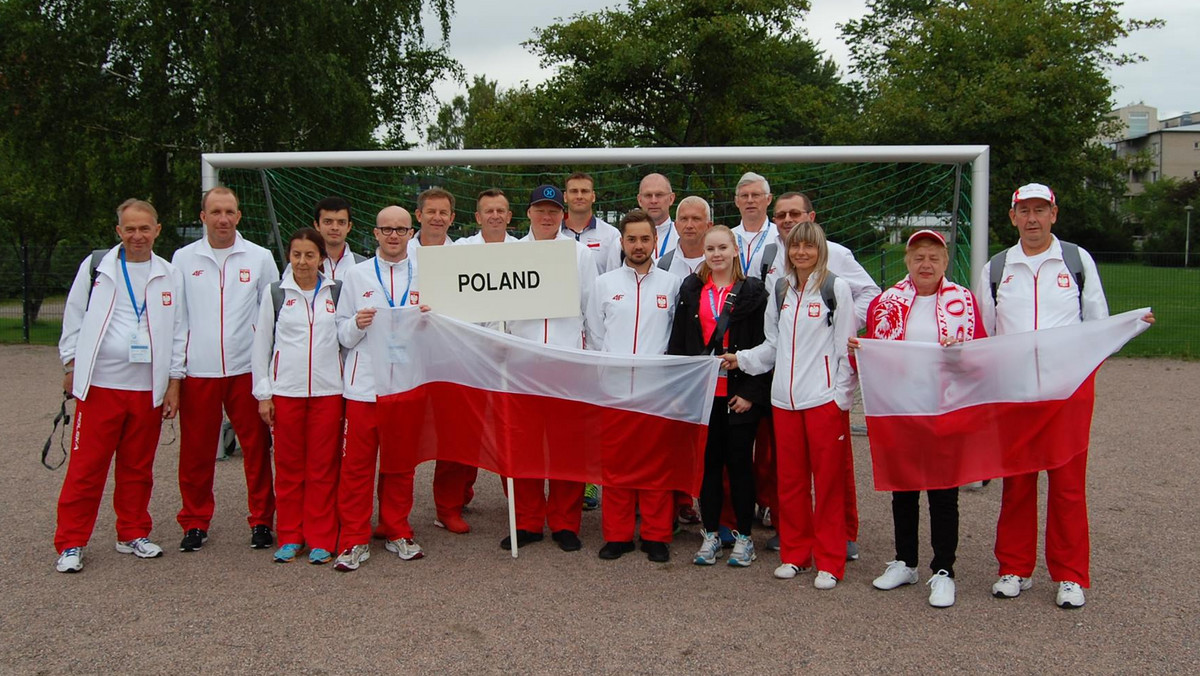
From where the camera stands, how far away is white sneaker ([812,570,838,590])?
5082mm

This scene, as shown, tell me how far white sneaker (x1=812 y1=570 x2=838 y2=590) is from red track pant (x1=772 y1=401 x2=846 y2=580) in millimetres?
34

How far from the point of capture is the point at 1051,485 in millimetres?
4852

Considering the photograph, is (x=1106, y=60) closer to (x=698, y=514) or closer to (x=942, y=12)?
(x=942, y=12)

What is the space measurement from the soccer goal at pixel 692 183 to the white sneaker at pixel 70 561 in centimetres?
409

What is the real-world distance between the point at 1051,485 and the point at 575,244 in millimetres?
2915

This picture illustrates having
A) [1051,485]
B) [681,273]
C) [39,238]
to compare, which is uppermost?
[39,238]

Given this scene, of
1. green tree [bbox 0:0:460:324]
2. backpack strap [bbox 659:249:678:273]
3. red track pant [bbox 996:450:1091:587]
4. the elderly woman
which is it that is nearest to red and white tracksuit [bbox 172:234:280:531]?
backpack strap [bbox 659:249:678:273]

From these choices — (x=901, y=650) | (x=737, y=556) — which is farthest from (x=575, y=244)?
(x=901, y=650)

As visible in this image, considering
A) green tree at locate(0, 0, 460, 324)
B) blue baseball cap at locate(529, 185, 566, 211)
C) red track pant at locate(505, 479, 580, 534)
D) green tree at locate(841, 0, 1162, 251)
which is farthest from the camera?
green tree at locate(841, 0, 1162, 251)

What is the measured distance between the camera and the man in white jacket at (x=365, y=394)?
18.2 feet

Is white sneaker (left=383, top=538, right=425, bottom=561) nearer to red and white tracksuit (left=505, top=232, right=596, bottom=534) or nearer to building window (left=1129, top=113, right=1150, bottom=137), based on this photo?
red and white tracksuit (left=505, top=232, right=596, bottom=534)

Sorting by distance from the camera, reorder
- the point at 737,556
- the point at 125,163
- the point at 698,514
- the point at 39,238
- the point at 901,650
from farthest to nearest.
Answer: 1. the point at 39,238
2. the point at 125,163
3. the point at 698,514
4. the point at 737,556
5. the point at 901,650

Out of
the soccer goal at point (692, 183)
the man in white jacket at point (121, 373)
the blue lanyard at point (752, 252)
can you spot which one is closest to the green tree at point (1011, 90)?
the soccer goal at point (692, 183)

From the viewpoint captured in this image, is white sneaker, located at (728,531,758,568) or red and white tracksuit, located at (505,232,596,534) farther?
red and white tracksuit, located at (505,232,596,534)
